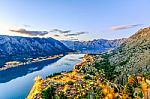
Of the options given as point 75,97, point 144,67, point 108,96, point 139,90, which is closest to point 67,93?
point 75,97

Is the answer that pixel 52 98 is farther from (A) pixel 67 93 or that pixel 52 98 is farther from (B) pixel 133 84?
(B) pixel 133 84

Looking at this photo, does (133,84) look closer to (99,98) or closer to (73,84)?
(99,98)

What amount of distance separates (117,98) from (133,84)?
2228 cm

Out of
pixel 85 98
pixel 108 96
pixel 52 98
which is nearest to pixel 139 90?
pixel 108 96

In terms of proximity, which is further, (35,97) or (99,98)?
(35,97)

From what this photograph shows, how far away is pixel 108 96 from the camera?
115m

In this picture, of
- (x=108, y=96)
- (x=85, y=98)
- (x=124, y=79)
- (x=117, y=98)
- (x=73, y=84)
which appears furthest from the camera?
(x=124, y=79)

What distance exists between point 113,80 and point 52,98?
8092cm

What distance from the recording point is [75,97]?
128875 millimetres

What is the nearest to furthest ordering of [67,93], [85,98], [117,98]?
[117,98]
[85,98]
[67,93]

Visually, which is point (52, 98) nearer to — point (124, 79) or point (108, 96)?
point (108, 96)

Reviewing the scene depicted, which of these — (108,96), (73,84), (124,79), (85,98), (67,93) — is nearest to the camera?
(108,96)

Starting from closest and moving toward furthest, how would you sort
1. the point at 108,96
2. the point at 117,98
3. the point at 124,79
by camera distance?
the point at 117,98 < the point at 108,96 < the point at 124,79

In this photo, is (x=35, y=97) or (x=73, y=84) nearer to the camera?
(x=35, y=97)
